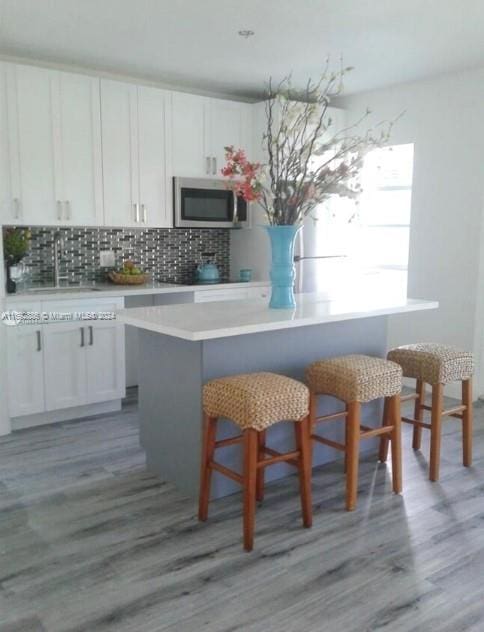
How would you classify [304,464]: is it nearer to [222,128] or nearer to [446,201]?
[446,201]

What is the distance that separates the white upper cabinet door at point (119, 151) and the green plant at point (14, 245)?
0.63 metres

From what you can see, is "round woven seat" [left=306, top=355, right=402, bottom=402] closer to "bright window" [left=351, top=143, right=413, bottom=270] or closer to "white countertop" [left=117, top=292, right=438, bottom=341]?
"white countertop" [left=117, top=292, right=438, bottom=341]

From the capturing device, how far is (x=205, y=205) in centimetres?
511

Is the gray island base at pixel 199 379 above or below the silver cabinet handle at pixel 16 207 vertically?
below

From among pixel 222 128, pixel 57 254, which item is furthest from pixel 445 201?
pixel 57 254

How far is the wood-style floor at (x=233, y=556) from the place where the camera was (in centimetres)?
214

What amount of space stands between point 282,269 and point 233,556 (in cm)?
144

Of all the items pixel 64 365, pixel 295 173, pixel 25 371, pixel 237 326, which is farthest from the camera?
pixel 64 365

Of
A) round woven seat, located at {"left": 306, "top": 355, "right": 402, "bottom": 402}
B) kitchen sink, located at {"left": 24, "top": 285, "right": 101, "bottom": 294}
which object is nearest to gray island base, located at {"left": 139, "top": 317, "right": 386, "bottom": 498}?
round woven seat, located at {"left": 306, "top": 355, "right": 402, "bottom": 402}

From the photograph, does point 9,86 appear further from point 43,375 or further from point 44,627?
point 44,627

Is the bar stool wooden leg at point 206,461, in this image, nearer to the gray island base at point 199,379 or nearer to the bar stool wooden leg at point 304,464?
the gray island base at point 199,379

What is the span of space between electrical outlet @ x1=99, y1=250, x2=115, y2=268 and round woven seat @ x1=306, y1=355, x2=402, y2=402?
2.54 m

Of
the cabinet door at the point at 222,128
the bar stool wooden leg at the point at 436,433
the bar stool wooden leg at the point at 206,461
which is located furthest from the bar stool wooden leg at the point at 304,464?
the cabinet door at the point at 222,128

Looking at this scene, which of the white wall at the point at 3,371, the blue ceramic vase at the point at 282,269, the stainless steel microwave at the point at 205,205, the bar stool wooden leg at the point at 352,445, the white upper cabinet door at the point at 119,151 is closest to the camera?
the bar stool wooden leg at the point at 352,445
